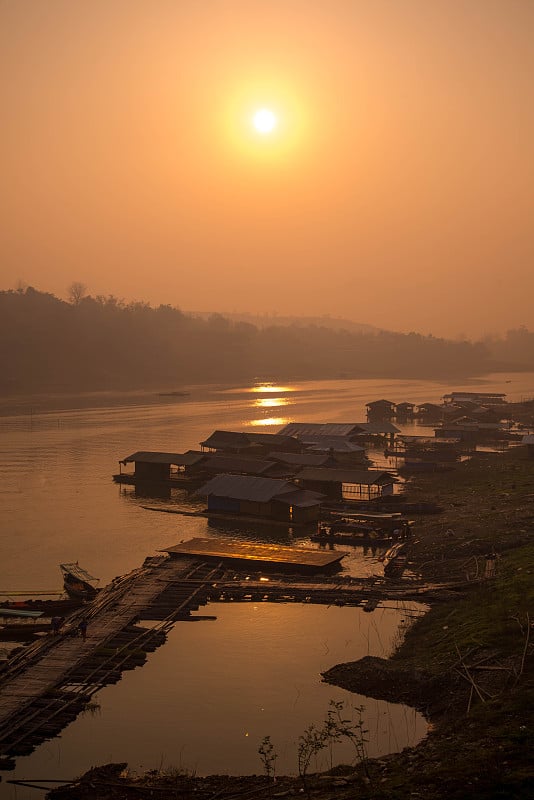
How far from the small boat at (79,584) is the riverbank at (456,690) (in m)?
9.74

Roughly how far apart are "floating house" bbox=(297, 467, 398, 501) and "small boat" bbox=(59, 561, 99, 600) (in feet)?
57.6

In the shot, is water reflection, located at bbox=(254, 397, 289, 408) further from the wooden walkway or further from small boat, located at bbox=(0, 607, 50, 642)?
small boat, located at bbox=(0, 607, 50, 642)

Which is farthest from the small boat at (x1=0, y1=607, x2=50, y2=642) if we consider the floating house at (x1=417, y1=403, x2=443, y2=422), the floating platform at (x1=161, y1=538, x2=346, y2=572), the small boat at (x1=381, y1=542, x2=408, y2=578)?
the floating house at (x1=417, y1=403, x2=443, y2=422)

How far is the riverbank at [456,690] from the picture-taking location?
1384cm

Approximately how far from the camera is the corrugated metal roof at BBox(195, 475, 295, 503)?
39469 mm

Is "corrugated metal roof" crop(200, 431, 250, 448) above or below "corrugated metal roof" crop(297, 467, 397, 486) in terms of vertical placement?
above

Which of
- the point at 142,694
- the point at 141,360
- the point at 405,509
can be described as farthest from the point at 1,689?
the point at 141,360

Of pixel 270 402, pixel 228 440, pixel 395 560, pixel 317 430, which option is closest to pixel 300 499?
pixel 395 560

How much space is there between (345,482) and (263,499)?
18.5ft

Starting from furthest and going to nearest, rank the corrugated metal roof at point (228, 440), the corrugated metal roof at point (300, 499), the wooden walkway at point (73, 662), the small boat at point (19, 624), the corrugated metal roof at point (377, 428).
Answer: the corrugated metal roof at point (377, 428), the corrugated metal roof at point (228, 440), the corrugated metal roof at point (300, 499), the small boat at point (19, 624), the wooden walkway at point (73, 662)

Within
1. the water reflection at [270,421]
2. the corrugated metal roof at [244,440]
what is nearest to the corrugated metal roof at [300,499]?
the corrugated metal roof at [244,440]

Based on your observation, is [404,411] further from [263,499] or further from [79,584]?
[79,584]

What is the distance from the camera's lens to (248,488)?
40.4m

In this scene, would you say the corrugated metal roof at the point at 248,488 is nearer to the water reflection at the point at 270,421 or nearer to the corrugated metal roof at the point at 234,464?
the corrugated metal roof at the point at 234,464
